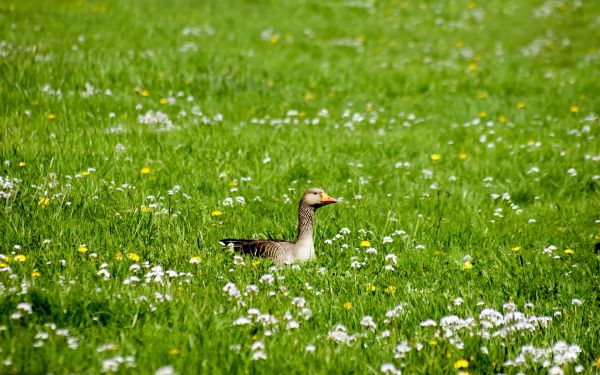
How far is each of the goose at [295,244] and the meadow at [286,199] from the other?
14 cm

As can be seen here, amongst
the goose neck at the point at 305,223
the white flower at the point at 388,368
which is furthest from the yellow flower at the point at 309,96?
the white flower at the point at 388,368

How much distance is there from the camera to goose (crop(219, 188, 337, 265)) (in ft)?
18.8

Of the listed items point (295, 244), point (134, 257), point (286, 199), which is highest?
point (134, 257)

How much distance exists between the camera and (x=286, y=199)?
7.39 metres

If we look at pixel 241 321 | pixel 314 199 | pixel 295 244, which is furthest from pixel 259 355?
pixel 314 199

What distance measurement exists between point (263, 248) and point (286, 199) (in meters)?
1.73

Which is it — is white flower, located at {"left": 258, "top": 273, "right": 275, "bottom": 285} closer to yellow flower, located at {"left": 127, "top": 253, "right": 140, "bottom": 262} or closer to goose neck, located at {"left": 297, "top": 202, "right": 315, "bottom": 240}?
goose neck, located at {"left": 297, "top": 202, "right": 315, "bottom": 240}

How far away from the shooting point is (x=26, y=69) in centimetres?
1021

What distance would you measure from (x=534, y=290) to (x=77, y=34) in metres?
10.8

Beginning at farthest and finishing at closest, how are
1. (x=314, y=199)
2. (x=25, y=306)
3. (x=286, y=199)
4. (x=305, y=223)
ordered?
(x=286, y=199), (x=314, y=199), (x=305, y=223), (x=25, y=306)

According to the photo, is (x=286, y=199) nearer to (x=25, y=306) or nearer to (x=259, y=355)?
(x=259, y=355)

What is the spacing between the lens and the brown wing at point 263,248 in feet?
18.7

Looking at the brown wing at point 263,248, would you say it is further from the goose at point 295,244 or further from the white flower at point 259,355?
the white flower at point 259,355

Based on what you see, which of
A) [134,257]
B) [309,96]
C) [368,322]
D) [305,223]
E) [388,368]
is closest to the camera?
[388,368]
